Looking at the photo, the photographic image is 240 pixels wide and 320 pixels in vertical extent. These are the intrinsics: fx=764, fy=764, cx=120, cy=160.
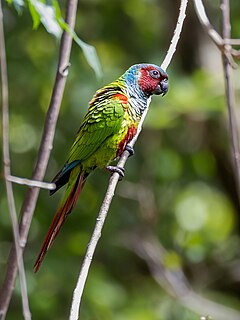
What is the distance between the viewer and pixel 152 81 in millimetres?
3518

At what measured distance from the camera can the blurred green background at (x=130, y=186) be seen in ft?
18.2

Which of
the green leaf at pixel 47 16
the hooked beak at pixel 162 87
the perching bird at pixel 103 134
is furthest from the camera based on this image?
the hooked beak at pixel 162 87

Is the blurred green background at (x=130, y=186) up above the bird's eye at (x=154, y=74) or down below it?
below

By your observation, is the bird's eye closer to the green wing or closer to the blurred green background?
the green wing

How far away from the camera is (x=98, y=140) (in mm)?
3334

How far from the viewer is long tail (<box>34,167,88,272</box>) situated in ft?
9.17

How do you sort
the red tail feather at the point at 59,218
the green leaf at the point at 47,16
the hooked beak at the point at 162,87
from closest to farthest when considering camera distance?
1. the green leaf at the point at 47,16
2. the red tail feather at the point at 59,218
3. the hooked beak at the point at 162,87

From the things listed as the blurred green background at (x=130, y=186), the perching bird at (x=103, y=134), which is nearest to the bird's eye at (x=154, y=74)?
the perching bird at (x=103, y=134)

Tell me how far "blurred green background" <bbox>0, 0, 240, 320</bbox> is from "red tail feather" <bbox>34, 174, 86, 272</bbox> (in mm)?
2159

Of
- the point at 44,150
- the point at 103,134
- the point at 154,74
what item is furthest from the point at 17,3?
the point at 154,74

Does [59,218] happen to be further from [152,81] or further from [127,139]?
[152,81]

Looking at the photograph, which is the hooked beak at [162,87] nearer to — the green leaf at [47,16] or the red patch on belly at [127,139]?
the red patch on belly at [127,139]

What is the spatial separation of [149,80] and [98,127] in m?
0.38

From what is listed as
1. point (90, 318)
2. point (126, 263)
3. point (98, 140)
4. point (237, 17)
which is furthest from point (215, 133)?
point (98, 140)
